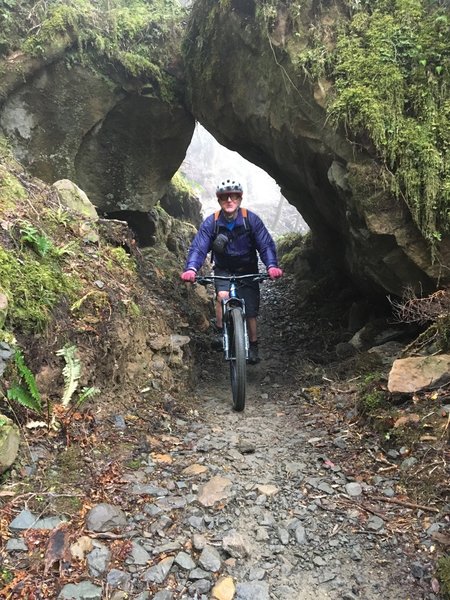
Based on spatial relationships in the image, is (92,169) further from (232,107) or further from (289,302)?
(289,302)

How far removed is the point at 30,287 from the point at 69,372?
0.91 m

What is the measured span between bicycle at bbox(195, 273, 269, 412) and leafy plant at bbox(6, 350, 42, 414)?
2.31 metres

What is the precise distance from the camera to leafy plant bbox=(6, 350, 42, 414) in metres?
3.25

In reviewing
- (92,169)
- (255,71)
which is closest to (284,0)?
(255,71)

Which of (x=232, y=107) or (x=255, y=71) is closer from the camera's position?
(x=255, y=71)

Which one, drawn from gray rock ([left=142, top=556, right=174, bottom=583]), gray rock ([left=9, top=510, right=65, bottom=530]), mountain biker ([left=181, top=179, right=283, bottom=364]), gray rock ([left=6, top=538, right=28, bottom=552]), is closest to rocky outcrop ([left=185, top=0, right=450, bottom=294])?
mountain biker ([left=181, top=179, right=283, bottom=364])

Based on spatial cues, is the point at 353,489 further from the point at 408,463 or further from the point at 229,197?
the point at 229,197

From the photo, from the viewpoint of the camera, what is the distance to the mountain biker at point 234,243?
243 inches

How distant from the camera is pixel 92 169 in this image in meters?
9.43

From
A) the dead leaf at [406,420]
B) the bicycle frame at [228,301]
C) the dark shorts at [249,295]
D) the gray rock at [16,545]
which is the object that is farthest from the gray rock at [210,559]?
the dark shorts at [249,295]

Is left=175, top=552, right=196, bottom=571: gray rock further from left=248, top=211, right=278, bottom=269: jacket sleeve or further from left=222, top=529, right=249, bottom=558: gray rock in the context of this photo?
left=248, top=211, right=278, bottom=269: jacket sleeve

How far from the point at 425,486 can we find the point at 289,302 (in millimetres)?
7334

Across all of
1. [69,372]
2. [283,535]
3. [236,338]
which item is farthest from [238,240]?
[283,535]

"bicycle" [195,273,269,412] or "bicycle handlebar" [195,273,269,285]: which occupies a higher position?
"bicycle handlebar" [195,273,269,285]
